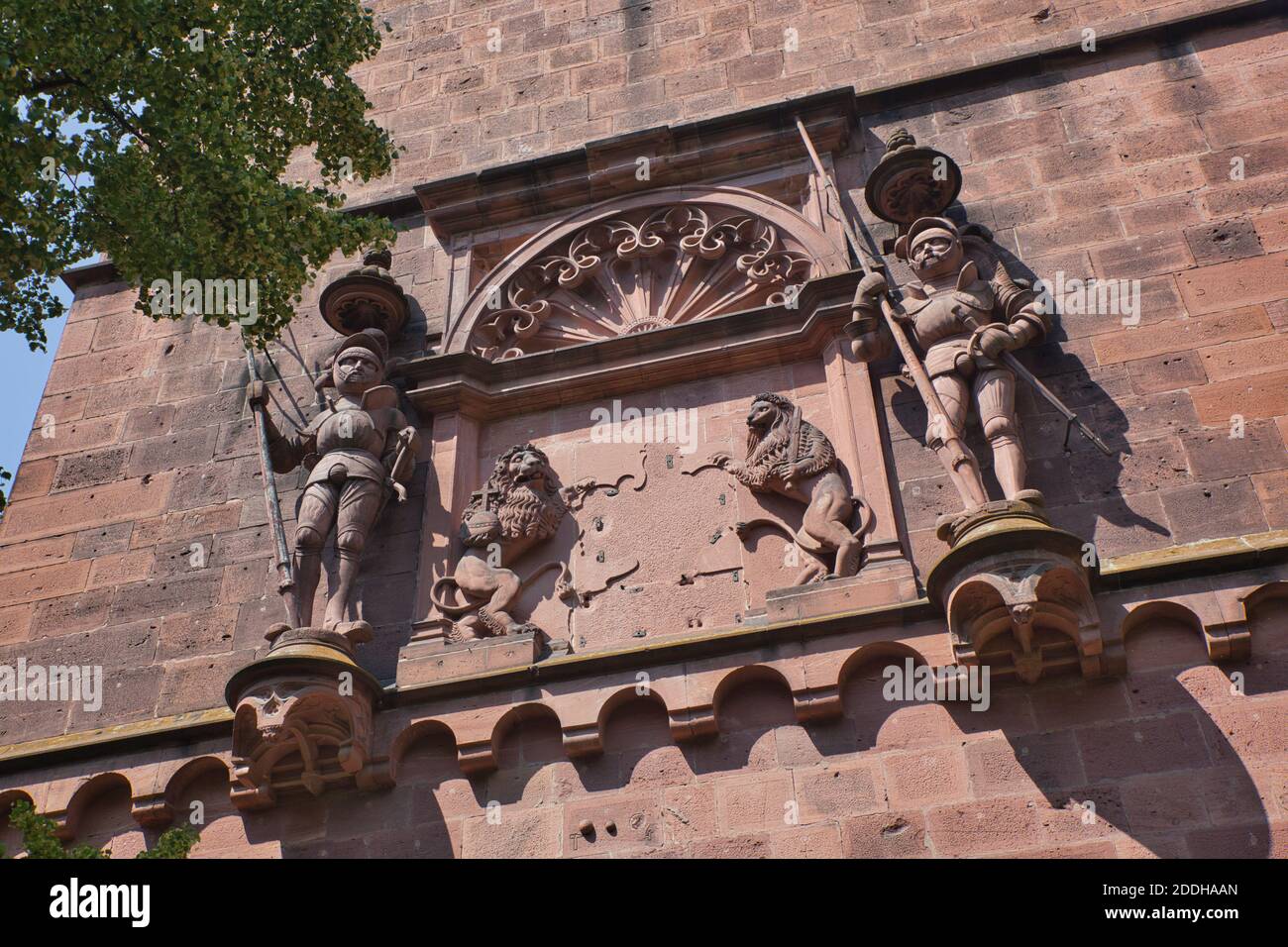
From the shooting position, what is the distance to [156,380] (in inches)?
473

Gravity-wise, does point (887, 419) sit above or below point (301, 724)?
above

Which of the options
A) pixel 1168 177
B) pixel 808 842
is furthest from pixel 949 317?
pixel 808 842

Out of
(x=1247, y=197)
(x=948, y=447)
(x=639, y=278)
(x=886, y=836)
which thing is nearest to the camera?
(x=886, y=836)

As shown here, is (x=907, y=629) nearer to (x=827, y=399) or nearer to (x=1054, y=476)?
(x=1054, y=476)

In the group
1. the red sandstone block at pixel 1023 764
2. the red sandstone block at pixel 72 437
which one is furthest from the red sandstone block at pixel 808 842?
the red sandstone block at pixel 72 437

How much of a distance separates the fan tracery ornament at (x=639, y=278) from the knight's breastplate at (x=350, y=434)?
1.23 m

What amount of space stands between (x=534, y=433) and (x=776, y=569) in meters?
2.29

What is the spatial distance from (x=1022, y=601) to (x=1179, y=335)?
9.81 ft

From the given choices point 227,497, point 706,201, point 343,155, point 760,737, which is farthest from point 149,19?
point 760,737

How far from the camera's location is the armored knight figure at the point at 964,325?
9.09m

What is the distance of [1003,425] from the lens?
9.04 meters
